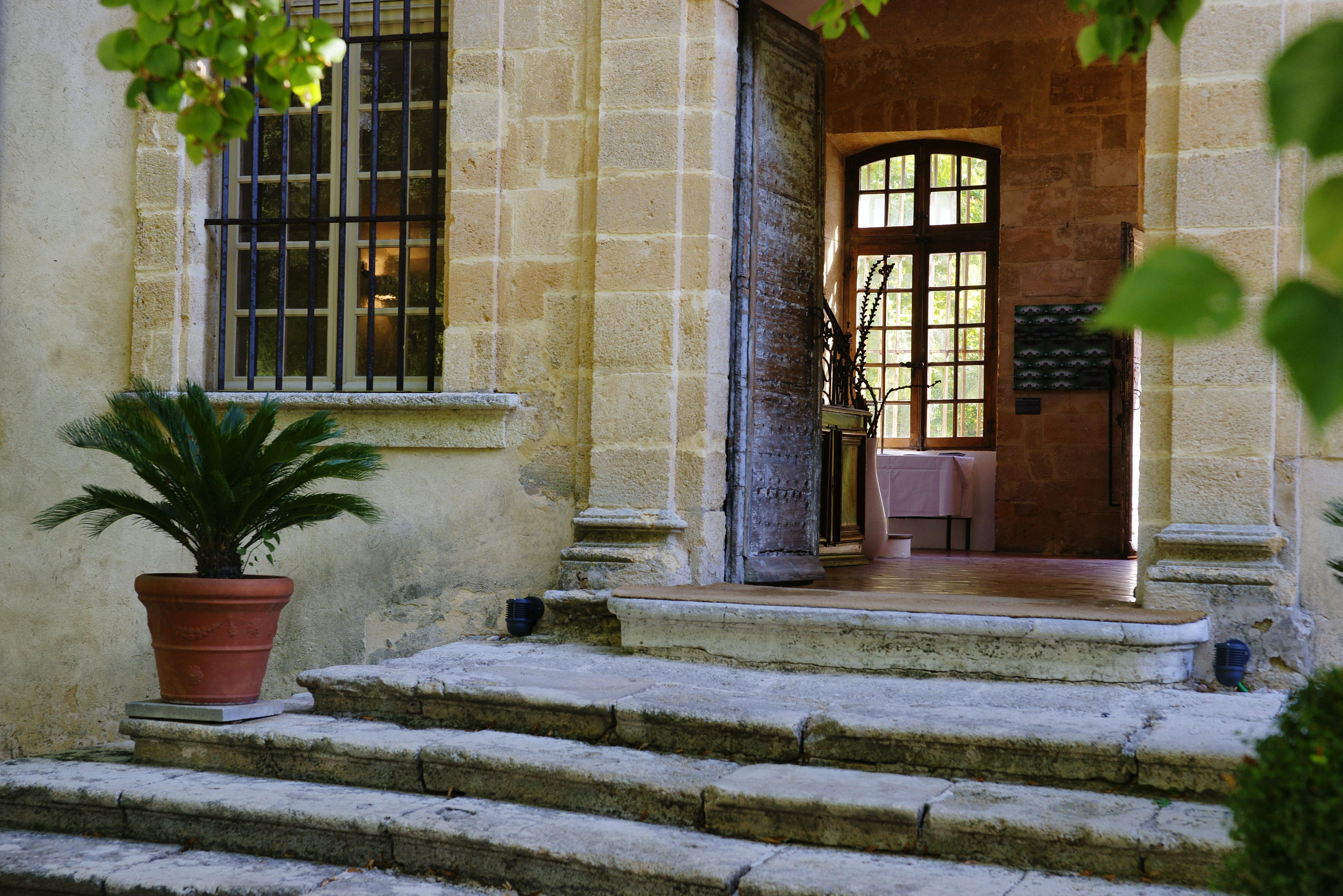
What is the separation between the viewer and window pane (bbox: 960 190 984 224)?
40.6 feet

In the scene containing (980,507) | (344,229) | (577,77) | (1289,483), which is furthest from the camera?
(980,507)

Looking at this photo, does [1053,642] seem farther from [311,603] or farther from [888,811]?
[311,603]

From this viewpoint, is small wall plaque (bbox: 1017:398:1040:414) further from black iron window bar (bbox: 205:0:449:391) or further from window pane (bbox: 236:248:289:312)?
window pane (bbox: 236:248:289:312)

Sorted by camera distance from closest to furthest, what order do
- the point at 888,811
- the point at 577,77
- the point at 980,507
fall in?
the point at 888,811 → the point at 577,77 → the point at 980,507

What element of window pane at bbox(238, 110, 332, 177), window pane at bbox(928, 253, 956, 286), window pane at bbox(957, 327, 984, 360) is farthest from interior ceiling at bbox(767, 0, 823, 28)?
window pane at bbox(928, 253, 956, 286)

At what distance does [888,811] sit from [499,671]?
6.00 feet

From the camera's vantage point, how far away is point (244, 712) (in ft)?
14.4

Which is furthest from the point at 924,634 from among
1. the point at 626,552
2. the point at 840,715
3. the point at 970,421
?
the point at 970,421

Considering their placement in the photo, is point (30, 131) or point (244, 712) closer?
point (244, 712)

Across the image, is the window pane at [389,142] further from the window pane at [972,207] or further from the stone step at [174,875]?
the window pane at [972,207]

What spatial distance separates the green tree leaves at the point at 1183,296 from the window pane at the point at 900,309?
12.2 m

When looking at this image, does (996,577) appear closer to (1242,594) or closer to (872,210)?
(1242,594)

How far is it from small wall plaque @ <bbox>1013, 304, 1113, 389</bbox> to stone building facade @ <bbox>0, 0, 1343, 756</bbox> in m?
5.91

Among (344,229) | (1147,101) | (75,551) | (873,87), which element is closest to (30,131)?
(344,229)
